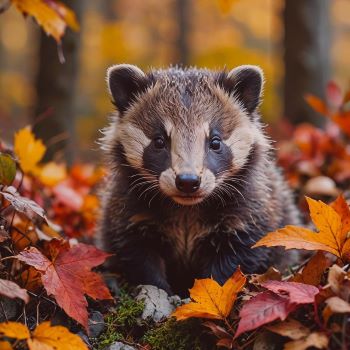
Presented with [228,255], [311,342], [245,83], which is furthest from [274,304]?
[245,83]

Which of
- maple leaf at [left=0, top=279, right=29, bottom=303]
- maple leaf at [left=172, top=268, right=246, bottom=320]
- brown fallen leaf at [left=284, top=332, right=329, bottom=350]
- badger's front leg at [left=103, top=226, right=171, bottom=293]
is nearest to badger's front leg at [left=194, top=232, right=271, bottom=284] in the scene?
badger's front leg at [left=103, top=226, right=171, bottom=293]

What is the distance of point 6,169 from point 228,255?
5.57 feet

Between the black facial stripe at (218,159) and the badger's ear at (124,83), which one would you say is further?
the badger's ear at (124,83)

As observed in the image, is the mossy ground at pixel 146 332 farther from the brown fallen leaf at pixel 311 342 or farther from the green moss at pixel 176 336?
the brown fallen leaf at pixel 311 342

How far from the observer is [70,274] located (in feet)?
11.2

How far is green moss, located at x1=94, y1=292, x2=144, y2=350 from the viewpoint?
3498 mm

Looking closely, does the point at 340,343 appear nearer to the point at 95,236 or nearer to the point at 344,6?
the point at 95,236

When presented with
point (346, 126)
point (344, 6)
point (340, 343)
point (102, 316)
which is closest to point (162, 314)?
point (102, 316)

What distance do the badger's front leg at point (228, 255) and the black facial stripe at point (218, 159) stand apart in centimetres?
54

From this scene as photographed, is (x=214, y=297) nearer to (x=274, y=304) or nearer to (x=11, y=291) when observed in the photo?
(x=274, y=304)

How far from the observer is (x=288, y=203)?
5.32 m

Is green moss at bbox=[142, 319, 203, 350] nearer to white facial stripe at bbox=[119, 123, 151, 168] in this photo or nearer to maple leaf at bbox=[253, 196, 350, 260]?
maple leaf at bbox=[253, 196, 350, 260]

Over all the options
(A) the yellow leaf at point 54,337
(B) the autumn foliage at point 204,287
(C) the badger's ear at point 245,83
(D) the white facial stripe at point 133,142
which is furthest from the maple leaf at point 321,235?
(C) the badger's ear at point 245,83

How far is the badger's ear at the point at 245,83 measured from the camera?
14.9ft
